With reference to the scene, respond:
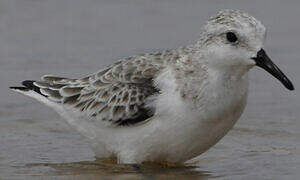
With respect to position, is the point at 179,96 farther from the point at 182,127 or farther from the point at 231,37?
the point at 231,37

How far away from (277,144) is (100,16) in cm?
640

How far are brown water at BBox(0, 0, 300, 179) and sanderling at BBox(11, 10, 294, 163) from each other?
1.56ft

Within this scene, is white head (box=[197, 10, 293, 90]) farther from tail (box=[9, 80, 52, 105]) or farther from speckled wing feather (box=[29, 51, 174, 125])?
tail (box=[9, 80, 52, 105])

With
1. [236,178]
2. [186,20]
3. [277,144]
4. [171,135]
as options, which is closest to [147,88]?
[171,135]

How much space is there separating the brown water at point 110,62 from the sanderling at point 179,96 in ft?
1.56

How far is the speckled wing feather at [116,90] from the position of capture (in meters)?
11.1

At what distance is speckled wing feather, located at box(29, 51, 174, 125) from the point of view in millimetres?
11086

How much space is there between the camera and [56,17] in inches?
695

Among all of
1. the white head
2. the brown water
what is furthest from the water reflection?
the white head

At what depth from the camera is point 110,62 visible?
15773 millimetres

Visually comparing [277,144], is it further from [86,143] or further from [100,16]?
[100,16]

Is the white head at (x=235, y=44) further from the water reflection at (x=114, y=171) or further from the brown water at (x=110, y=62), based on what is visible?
the water reflection at (x=114, y=171)

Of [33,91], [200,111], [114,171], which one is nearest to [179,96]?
[200,111]

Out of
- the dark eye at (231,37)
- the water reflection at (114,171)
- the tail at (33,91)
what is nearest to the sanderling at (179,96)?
the dark eye at (231,37)
